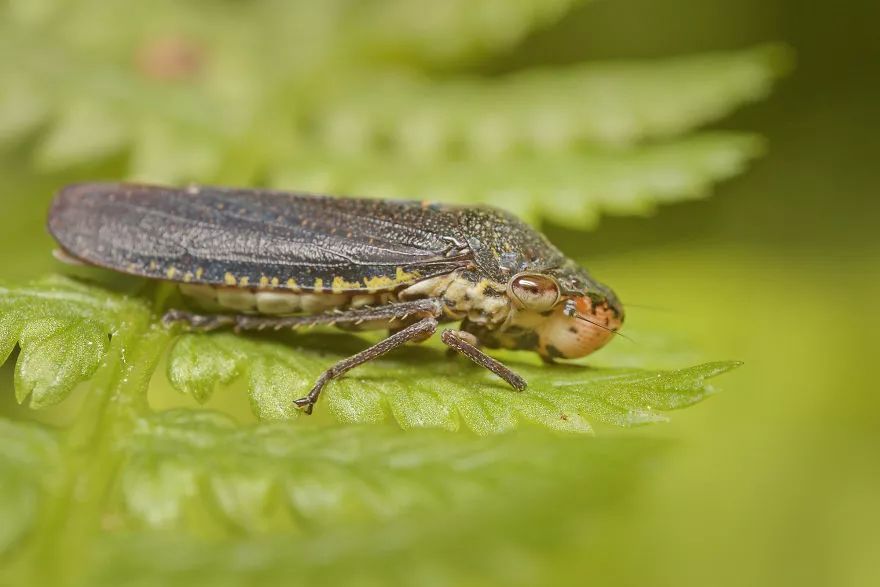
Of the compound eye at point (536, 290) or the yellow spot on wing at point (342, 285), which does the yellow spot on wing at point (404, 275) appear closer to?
the yellow spot on wing at point (342, 285)

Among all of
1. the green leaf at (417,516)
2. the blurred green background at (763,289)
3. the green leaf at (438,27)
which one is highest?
the green leaf at (438,27)

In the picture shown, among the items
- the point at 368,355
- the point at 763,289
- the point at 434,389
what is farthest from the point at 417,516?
the point at 763,289

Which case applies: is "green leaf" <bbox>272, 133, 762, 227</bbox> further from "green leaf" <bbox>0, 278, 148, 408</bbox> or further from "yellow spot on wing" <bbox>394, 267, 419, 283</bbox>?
"green leaf" <bbox>0, 278, 148, 408</bbox>

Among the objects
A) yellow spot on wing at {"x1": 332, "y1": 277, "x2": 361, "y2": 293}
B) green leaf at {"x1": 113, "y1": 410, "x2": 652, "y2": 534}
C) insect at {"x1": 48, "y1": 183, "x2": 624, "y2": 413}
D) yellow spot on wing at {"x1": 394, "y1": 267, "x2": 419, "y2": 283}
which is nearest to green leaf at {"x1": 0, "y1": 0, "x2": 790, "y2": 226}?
insect at {"x1": 48, "y1": 183, "x2": 624, "y2": 413}

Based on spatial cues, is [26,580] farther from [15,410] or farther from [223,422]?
[15,410]

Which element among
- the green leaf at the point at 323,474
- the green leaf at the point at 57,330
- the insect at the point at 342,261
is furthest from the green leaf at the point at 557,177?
the green leaf at the point at 323,474

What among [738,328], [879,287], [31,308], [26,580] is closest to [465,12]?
[738,328]

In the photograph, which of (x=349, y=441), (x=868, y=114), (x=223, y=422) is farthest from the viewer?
(x=868, y=114)
